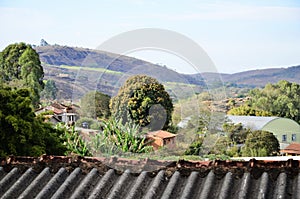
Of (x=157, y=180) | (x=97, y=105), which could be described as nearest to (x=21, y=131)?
(x=97, y=105)

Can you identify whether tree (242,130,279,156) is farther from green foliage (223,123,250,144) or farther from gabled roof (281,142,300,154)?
gabled roof (281,142,300,154)

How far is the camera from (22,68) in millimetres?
11055

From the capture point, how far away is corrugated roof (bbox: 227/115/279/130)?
10.4 m

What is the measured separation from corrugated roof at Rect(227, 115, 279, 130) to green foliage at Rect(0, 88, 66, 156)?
22.0 feet

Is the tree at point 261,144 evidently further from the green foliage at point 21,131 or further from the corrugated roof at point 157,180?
the corrugated roof at point 157,180

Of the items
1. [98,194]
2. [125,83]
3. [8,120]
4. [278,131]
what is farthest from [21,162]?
[278,131]

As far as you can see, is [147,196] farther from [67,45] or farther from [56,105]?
[67,45]

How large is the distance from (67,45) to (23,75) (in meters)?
1.22

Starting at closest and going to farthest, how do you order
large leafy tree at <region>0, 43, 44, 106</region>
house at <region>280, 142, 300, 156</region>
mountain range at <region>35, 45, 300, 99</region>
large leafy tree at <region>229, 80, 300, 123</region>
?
mountain range at <region>35, 45, 300, 99</region>, house at <region>280, 142, 300, 156</region>, large leafy tree at <region>0, 43, 44, 106</region>, large leafy tree at <region>229, 80, 300, 123</region>

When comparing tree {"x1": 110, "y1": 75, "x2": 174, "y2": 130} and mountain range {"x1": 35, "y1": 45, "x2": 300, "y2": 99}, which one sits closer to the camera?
tree {"x1": 110, "y1": 75, "x2": 174, "y2": 130}

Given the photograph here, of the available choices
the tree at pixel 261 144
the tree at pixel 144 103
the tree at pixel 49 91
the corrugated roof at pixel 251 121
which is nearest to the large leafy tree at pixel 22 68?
the tree at pixel 49 91

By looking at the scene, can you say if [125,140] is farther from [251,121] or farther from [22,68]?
[22,68]

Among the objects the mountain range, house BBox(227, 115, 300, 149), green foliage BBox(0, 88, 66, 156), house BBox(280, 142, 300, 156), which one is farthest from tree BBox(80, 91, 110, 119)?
house BBox(280, 142, 300, 156)

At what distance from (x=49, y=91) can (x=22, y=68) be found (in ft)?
3.51
